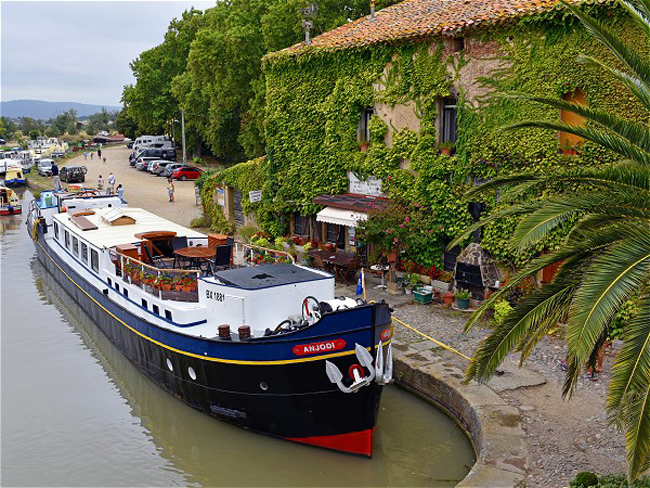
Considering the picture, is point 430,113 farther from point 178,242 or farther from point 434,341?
point 178,242

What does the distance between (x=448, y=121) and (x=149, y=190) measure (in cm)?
2842

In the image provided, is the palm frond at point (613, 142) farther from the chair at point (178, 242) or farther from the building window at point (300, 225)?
the building window at point (300, 225)

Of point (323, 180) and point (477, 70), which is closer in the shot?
point (477, 70)

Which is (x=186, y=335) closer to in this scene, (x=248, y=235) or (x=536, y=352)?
(x=536, y=352)

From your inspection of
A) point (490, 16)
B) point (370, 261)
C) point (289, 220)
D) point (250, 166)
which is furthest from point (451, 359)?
point (250, 166)

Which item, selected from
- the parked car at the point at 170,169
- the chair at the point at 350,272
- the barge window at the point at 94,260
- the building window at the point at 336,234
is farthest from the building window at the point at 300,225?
the parked car at the point at 170,169

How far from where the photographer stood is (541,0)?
54.1ft

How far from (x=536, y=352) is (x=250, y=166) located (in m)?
16.1

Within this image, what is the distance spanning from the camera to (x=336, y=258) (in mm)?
20031

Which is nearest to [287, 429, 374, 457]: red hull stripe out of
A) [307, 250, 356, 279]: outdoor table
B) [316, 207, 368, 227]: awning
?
[307, 250, 356, 279]: outdoor table

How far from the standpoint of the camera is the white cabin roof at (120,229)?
18.2 meters

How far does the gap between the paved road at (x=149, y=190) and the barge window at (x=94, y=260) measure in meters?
12.7

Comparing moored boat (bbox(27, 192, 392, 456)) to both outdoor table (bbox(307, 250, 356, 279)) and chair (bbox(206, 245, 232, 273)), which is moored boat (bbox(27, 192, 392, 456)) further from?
outdoor table (bbox(307, 250, 356, 279))

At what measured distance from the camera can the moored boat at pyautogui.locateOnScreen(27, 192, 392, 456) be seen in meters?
11.1
